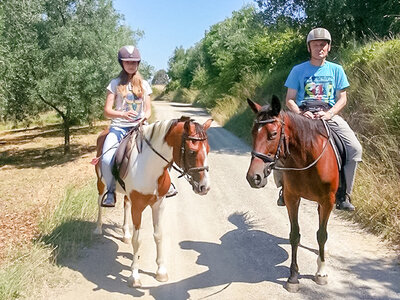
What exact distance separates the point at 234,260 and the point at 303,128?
2183 mm

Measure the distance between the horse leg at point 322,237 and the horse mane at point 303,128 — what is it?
2.50 ft

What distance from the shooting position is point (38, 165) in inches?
633

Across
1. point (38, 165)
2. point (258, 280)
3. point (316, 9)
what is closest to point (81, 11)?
point (38, 165)

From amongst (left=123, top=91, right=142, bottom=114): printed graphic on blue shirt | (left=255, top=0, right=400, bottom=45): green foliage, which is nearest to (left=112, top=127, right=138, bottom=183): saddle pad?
(left=123, top=91, right=142, bottom=114): printed graphic on blue shirt

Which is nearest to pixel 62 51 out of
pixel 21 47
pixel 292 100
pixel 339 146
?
pixel 21 47

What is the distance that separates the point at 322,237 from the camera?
404 centimetres

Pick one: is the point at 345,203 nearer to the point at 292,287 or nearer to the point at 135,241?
the point at 292,287

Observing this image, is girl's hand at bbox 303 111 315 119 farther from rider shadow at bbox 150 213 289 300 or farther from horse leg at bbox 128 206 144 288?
horse leg at bbox 128 206 144 288

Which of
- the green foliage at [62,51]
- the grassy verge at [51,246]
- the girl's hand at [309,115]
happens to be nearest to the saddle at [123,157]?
the grassy verge at [51,246]

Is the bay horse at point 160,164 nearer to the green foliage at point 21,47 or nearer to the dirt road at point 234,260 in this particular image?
the dirt road at point 234,260

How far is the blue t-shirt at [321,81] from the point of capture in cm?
419

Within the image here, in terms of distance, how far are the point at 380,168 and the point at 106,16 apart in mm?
14297

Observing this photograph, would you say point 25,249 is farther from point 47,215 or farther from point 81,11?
point 81,11

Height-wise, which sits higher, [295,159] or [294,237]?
[295,159]
